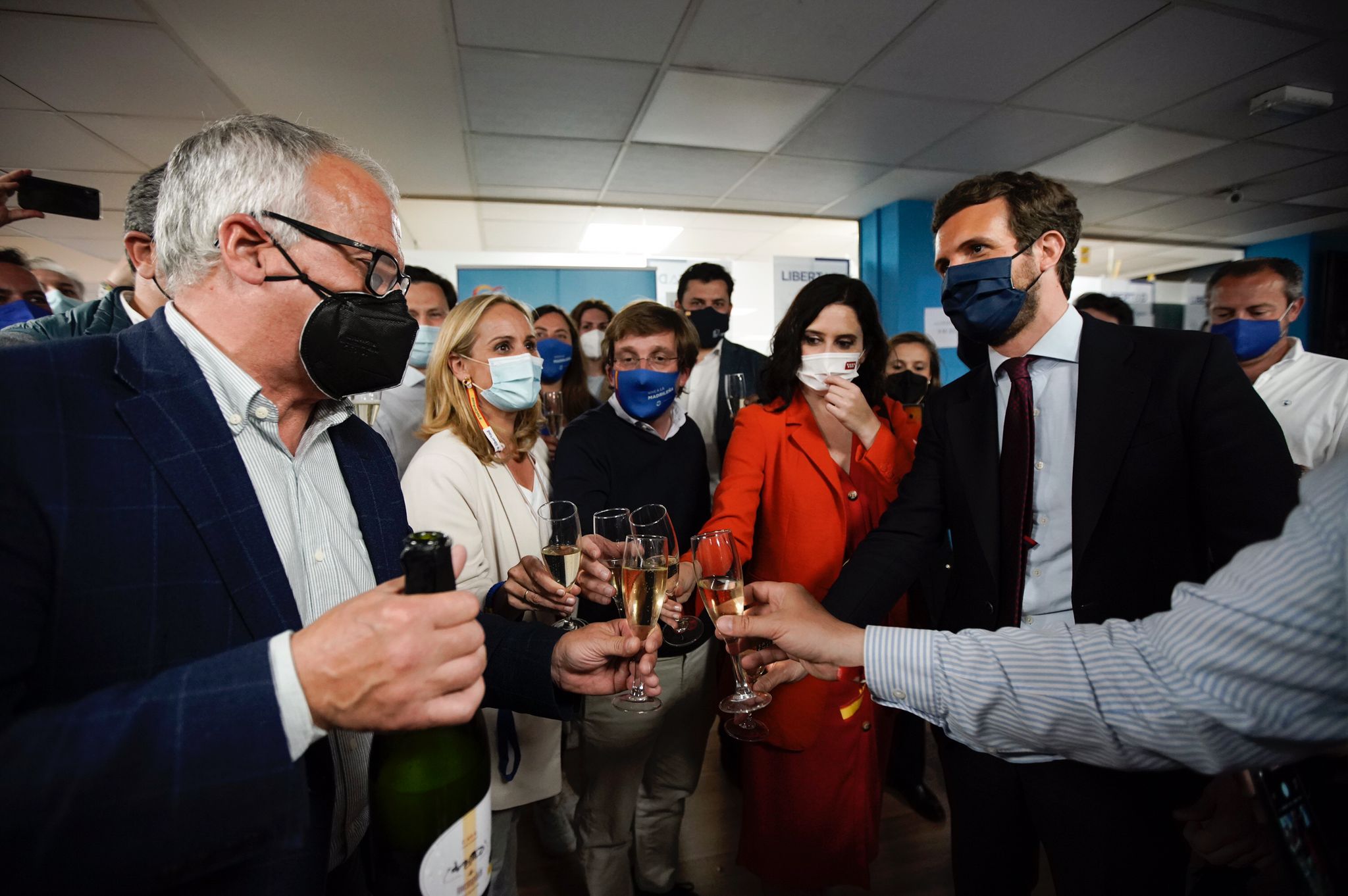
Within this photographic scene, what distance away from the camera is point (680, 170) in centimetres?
513

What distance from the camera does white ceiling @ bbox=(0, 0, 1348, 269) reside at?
3.01 meters

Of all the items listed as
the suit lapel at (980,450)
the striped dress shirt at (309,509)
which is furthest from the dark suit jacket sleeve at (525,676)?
the suit lapel at (980,450)

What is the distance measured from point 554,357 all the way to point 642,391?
1.21m

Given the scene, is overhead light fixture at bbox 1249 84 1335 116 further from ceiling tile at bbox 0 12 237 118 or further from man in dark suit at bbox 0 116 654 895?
ceiling tile at bbox 0 12 237 118

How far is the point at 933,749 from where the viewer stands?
3.46m

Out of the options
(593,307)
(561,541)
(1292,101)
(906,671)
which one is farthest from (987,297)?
(1292,101)

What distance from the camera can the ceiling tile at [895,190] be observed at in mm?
5402

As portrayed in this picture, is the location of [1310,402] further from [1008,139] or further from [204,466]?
[204,466]

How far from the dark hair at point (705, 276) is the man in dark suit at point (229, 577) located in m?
2.67

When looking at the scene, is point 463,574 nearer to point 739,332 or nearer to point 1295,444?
point 1295,444

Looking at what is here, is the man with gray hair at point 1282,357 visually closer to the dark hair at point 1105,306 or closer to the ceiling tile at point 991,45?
the dark hair at point 1105,306

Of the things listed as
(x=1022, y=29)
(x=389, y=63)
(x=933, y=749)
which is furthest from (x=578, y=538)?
(x=1022, y=29)

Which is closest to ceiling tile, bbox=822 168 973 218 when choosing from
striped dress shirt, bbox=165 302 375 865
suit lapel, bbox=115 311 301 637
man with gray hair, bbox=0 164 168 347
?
man with gray hair, bbox=0 164 168 347

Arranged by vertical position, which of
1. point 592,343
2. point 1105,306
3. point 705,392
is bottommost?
point 705,392
